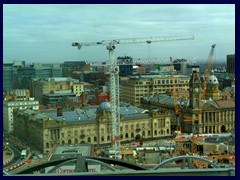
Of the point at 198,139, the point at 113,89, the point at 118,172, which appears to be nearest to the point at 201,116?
the point at 198,139

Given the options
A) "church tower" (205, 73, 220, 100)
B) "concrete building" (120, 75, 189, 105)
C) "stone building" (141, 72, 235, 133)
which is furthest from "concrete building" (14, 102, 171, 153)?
"concrete building" (120, 75, 189, 105)

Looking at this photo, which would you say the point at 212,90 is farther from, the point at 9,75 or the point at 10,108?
the point at 9,75

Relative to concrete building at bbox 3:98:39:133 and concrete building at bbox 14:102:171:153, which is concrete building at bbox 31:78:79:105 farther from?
concrete building at bbox 14:102:171:153

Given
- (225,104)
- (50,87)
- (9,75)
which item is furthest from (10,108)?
(9,75)

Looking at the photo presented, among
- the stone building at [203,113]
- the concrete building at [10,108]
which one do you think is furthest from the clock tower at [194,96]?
the concrete building at [10,108]

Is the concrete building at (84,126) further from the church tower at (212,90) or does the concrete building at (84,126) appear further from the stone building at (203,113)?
the church tower at (212,90)

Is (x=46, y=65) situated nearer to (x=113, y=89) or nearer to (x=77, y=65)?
(x=77, y=65)
